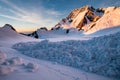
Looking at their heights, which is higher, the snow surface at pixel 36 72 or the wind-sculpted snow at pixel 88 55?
the wind-sculpted snow at pixel 88 55

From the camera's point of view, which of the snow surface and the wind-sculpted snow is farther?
the wind-sculpted snow

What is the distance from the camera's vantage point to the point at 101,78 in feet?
25.2


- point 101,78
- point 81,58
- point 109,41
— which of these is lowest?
point 101,78

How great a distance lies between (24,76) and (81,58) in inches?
156

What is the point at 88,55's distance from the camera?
383 inches

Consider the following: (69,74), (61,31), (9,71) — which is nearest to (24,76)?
(9,71)

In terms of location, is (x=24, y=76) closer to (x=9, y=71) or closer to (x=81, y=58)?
(x=9, y=71)

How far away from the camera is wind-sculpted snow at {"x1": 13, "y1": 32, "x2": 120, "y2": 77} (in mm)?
8289

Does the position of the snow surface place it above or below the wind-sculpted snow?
below

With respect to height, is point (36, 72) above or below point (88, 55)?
below

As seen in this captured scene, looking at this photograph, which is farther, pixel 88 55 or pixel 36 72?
pixel 88 55

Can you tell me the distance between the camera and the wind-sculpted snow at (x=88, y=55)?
8289 millimetres

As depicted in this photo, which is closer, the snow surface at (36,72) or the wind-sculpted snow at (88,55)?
the snow surface at (36,72)

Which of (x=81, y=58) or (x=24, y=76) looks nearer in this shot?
(x=24, y=76)
